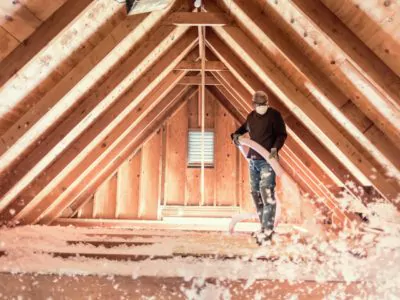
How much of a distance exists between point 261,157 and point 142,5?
1279 millimetres

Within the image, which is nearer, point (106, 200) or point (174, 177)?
point (106, 200)

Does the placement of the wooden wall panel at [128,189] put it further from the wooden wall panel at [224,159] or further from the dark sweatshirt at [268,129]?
the dark sweatshirt at [268,129]

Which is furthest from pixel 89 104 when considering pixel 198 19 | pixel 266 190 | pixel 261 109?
pixel 266 190

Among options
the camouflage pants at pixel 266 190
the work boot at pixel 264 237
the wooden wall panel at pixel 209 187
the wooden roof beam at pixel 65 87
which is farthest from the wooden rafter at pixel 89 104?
the wooden wall panel at pixel 209 187

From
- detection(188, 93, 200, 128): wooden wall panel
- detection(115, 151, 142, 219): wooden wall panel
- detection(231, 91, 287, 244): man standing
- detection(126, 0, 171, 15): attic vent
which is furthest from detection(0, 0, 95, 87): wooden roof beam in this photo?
detection(188, 93, 200, 128): wooden wall panel

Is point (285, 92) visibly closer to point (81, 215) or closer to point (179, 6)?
point (179, 6)

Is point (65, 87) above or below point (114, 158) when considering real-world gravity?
below

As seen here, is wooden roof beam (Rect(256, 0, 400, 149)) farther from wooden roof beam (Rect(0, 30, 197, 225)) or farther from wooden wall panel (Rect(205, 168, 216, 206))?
wooden wall panel (Rect(205, 168, 216, 206))

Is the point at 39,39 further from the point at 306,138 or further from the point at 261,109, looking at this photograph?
the point at 306,138

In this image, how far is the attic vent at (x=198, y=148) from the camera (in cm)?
519

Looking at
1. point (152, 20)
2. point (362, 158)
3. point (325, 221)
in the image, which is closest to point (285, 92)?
point (362, 158)

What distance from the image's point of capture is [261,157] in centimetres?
240

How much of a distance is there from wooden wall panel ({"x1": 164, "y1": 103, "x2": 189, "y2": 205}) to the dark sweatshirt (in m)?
2.75

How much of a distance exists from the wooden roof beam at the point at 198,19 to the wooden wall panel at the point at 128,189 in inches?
115
